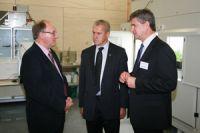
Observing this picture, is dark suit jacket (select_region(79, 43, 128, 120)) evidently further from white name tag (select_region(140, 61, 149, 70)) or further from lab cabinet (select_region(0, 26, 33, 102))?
lab cabinet (select_region(0, 26, 33, 102))

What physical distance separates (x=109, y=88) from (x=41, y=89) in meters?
0.66

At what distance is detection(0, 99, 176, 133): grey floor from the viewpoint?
372 centimetres

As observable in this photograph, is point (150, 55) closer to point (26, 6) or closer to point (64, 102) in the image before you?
point (64, 102)

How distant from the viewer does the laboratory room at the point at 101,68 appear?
1815 millimetres

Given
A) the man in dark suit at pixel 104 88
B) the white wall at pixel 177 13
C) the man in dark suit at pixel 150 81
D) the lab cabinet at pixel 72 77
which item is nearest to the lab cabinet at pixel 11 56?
the lab cabinet at pixel 72 77

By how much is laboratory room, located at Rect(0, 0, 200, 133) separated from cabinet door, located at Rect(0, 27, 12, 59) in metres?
0.02

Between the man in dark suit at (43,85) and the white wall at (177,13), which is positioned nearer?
the man in dark suit at (43,85)

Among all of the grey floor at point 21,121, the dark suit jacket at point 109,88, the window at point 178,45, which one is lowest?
the grey floor at point 21,121

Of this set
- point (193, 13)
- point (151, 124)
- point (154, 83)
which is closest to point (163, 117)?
point (151, 124)

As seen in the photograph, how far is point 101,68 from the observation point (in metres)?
2.35

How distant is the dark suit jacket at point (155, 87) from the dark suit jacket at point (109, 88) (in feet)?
1.49

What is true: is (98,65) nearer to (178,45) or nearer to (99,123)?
(99,123)

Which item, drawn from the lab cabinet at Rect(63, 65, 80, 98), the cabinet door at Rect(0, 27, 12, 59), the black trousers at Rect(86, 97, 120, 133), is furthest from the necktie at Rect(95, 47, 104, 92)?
the cabinet door at Rect(0, 27, 12, 59)

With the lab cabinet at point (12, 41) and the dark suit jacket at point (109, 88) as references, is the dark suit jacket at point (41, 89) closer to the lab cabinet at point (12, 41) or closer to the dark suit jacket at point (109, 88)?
the dark suit jacket at point (109, 88)
